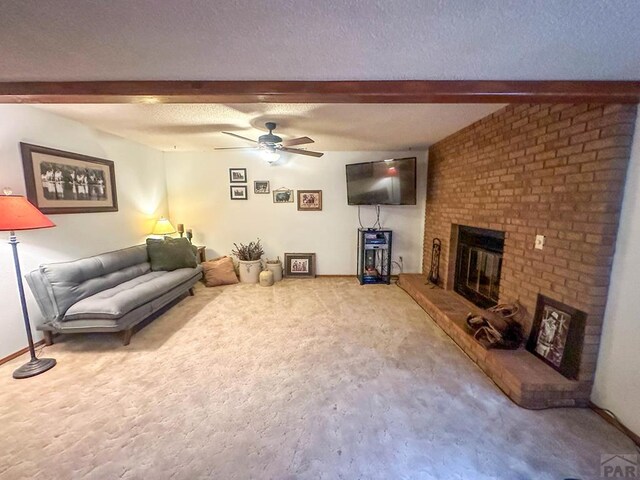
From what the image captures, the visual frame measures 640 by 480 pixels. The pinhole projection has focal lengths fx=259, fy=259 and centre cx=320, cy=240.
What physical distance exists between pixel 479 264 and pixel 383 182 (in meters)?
1.82

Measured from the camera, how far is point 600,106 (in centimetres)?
165

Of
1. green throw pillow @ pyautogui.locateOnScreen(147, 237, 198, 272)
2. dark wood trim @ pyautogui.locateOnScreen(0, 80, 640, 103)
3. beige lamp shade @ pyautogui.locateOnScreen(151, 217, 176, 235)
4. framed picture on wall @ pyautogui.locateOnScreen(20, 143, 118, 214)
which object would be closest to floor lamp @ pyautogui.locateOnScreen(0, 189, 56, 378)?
framed picture on wall @ pyautogui.locateOnScreen(20, 143, 118, 214)

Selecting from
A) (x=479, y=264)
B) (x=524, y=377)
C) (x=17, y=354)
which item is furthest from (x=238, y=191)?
(x=524, y=377)

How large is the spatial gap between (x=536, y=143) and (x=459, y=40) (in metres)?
1.51

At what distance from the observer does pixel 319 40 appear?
115 centimetres

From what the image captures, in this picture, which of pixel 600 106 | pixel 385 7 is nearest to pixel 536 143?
pixel 600 106

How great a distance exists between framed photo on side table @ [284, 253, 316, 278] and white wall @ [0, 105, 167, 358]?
7.67ft

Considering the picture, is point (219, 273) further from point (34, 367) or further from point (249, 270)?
point (34, 367)

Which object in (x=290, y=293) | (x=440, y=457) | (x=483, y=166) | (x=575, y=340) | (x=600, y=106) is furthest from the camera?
(x=290, y=293)

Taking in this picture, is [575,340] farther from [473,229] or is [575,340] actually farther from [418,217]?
[418,217]

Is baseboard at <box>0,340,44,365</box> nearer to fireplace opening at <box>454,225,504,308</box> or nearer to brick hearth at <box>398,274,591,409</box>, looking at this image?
brick hearth at <box>398,274,591,409</box>

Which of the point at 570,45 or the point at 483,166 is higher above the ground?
the point at 570,45

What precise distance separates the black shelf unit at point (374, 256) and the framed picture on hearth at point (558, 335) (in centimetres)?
247

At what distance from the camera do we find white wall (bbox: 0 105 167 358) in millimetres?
2291
